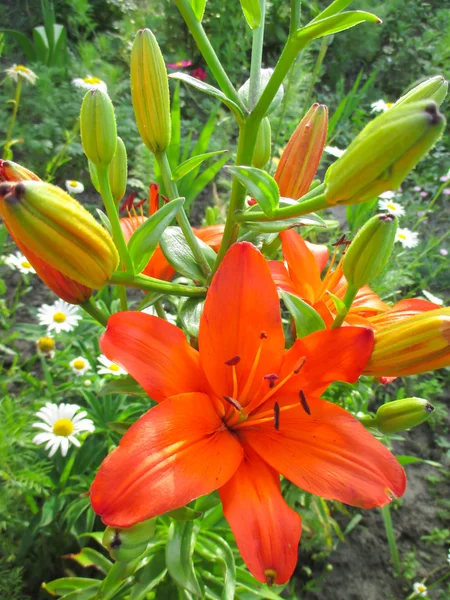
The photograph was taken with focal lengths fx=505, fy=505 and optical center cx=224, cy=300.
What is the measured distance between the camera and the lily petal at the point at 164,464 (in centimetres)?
43

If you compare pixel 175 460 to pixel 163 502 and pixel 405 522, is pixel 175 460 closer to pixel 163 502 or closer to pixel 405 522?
pixel 163 502

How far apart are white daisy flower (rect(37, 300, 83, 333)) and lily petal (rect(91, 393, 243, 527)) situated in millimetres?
883

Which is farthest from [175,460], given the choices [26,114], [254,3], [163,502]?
[26,114]

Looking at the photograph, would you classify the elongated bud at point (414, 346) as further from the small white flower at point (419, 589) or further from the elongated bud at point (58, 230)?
the small white flower at point (419, 589)

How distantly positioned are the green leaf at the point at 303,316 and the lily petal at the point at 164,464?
132mm

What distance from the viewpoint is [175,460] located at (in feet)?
1.58

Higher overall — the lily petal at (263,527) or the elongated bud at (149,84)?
the elongated bud at (149,84)

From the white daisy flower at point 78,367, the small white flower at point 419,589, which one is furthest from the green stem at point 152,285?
the small white flower at point 419,589

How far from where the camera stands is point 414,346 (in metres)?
0.52

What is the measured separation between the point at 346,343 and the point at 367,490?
0.15 meters

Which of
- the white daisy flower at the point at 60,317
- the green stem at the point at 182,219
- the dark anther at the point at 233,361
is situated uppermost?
the green stem at the point at 182,219

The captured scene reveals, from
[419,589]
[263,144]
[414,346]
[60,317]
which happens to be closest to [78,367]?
[60,317]

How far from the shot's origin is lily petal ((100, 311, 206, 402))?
494 millimetres

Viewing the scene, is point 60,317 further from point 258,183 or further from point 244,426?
point 258,183
